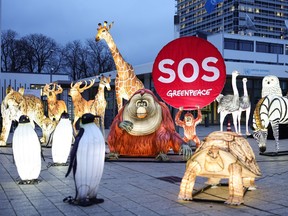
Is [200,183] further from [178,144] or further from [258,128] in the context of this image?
[258,128]

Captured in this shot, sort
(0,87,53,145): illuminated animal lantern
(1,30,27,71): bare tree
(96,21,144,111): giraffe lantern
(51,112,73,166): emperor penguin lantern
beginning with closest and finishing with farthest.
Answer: (51,112,73,166): emperor penguin lantern, (96,21,144,111): giraffe lantern, (0,87,53,145): illuminated animal lantern, (1,30,27,71): bare tree

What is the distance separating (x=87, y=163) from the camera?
6316 millimetres

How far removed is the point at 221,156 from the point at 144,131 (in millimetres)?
5360

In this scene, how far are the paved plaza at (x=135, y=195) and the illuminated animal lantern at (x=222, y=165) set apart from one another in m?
0.24

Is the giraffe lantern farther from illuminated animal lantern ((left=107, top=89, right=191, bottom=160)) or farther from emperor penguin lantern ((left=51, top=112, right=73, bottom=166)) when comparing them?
emperor penguin lantern ((left=51, top=112, right=73, bottom=166))

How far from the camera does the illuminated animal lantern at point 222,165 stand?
251 inches

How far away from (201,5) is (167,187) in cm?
10691

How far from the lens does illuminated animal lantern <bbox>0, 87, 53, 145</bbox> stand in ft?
50.5

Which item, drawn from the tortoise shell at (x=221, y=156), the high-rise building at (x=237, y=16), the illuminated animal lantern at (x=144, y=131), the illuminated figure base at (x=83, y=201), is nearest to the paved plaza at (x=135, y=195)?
the illuminated figure base at (x=83, y=201)

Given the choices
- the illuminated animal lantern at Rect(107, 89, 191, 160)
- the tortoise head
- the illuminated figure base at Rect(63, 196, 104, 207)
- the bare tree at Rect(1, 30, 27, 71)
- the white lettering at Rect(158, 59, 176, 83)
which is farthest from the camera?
the bare tree at Rect(1, 30, 27, 71)

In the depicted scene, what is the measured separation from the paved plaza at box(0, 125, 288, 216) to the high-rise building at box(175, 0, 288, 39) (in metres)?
84.7

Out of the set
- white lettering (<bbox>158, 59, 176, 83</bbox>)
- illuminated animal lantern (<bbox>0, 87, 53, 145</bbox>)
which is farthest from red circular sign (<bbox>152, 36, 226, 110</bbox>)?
illuminated animal lantern (<bbox>0, 87, 53, 145</bbox>)

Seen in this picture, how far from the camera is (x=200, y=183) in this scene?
8305 millimetres

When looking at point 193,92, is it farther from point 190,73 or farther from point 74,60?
point 74,60
